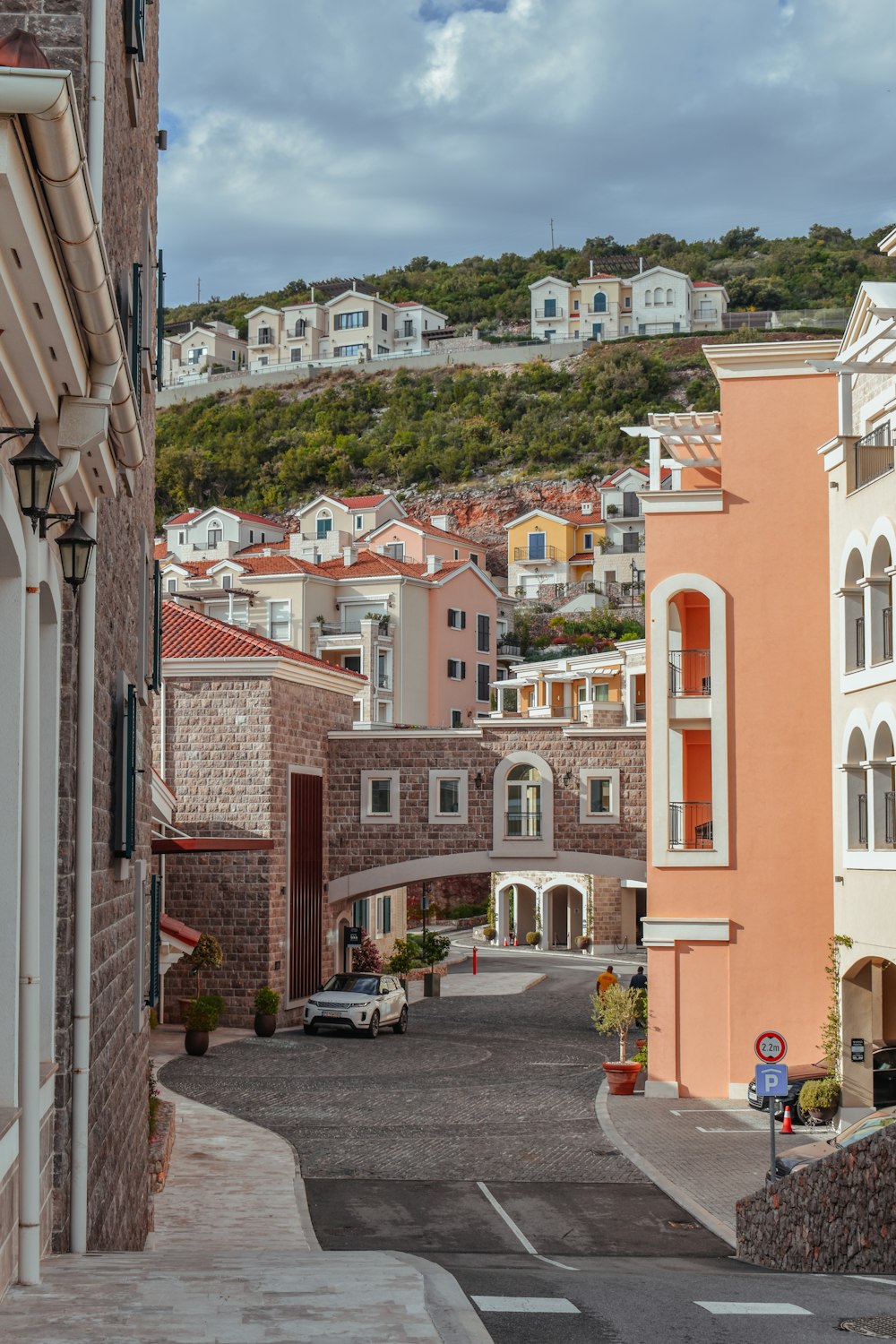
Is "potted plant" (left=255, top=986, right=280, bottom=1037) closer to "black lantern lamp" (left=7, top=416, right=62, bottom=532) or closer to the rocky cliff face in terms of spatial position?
"black lantern lamp" (left=7, top=416, right=62, bottom=532)

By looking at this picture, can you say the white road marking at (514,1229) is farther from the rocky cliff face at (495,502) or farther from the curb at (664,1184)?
the rocky cliff face at (495,502)

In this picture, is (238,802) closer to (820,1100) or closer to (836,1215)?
(820,1100)

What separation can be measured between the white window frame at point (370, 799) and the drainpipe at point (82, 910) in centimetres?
2806

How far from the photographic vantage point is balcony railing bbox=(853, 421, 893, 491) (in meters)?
24.2

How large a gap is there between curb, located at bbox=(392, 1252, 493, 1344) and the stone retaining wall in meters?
5.89

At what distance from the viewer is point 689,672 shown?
96.3 feet

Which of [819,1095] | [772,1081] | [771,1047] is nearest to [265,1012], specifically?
[819,1095]

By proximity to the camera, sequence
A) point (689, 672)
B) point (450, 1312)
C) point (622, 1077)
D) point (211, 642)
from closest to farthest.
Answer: point (450, 1312), point (622, 1077), point (689, 672), point (211, 642)

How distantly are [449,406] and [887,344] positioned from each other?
94.5 meters

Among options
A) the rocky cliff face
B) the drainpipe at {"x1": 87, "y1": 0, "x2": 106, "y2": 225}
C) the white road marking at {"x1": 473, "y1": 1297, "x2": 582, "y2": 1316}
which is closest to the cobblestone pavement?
the white road marking at {"x1": 473, "y1": 1297, "x2": 582, "y2": 1316}

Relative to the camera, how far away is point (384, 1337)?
589 centimetres

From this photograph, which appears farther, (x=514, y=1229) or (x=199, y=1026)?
(x=199, y=1026)

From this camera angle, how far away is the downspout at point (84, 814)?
8266 mm

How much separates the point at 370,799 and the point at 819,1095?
15.8 m
